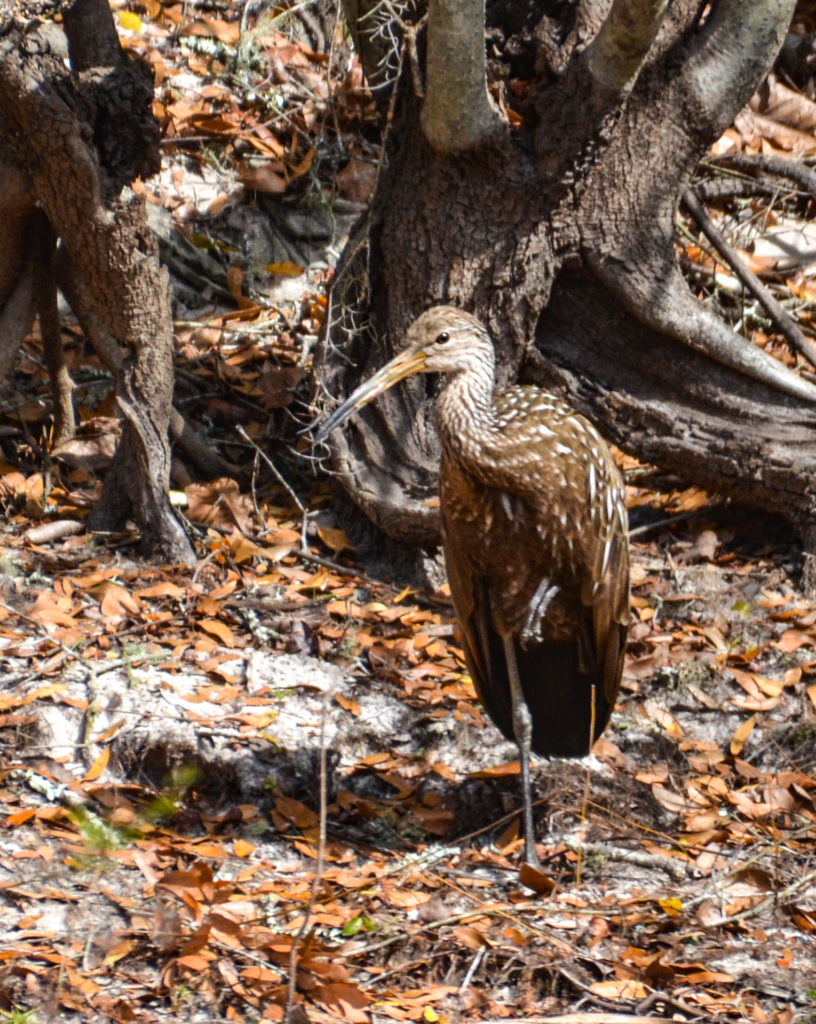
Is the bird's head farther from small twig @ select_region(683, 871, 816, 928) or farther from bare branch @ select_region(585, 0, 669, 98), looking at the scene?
small twig @ select_region(683, 871, 816, 928)

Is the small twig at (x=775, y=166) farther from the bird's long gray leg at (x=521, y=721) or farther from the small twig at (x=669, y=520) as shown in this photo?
the bird's long gray leg at (x=521, y=721)

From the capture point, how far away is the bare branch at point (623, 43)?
4469mm

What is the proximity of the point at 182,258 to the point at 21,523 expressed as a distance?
1.96m

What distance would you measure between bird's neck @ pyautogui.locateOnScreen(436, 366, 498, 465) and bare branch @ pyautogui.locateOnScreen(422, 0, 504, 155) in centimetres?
120

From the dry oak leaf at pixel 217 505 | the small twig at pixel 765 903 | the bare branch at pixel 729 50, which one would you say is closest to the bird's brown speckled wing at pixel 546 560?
the small twig at pixel 765 903

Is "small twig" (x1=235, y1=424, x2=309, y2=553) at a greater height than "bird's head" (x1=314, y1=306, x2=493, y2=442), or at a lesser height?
lesser

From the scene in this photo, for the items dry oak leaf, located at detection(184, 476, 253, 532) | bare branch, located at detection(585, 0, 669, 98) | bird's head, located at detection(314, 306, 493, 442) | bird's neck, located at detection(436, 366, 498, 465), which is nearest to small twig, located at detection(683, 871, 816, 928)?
bird's neck, located at detection(436, 366, 498, 465)

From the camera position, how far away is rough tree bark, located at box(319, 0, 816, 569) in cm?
499

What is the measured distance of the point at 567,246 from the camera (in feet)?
17.1

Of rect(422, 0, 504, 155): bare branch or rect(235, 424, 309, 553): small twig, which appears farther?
rect(235, 424, 309, 553): small twig

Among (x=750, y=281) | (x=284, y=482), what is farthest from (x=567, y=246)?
(x=284, y=482)

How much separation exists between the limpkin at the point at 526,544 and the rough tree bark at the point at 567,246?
1101 millimetres

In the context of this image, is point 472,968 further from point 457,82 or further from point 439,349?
point 457,82

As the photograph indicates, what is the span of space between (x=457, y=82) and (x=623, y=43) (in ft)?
2.01
